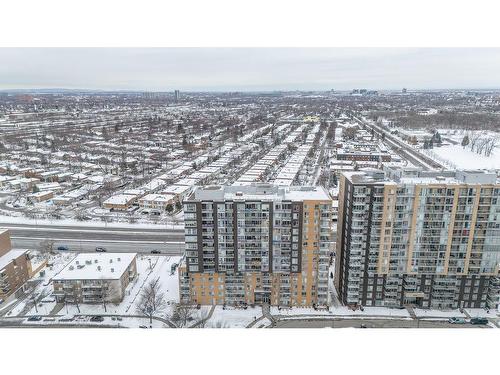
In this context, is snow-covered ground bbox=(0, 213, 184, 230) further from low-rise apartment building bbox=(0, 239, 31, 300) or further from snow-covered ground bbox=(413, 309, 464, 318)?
snow-covered ground bbox=(413, 309, 464, 318)

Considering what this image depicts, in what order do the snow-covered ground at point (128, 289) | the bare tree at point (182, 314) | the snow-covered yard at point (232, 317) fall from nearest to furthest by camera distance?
1. the snow-covered yard at point (232, 317)
2. the bare tree at point (182, 314)
3. the snow-covered ground at point (128, 289)

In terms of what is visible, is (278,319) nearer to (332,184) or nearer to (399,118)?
(332,184)

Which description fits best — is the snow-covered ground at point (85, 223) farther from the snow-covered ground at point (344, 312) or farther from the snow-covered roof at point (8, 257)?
the snow-covered ground at point (344, 312)

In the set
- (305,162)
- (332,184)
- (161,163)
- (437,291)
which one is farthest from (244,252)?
(161,163)

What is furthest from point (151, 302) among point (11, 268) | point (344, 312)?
point (344, 312)

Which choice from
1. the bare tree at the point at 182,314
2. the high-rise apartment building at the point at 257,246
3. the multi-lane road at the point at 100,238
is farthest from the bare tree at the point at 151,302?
the multi-lane road at the point at 100,238

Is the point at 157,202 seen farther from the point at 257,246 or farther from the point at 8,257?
the point at 257,246
